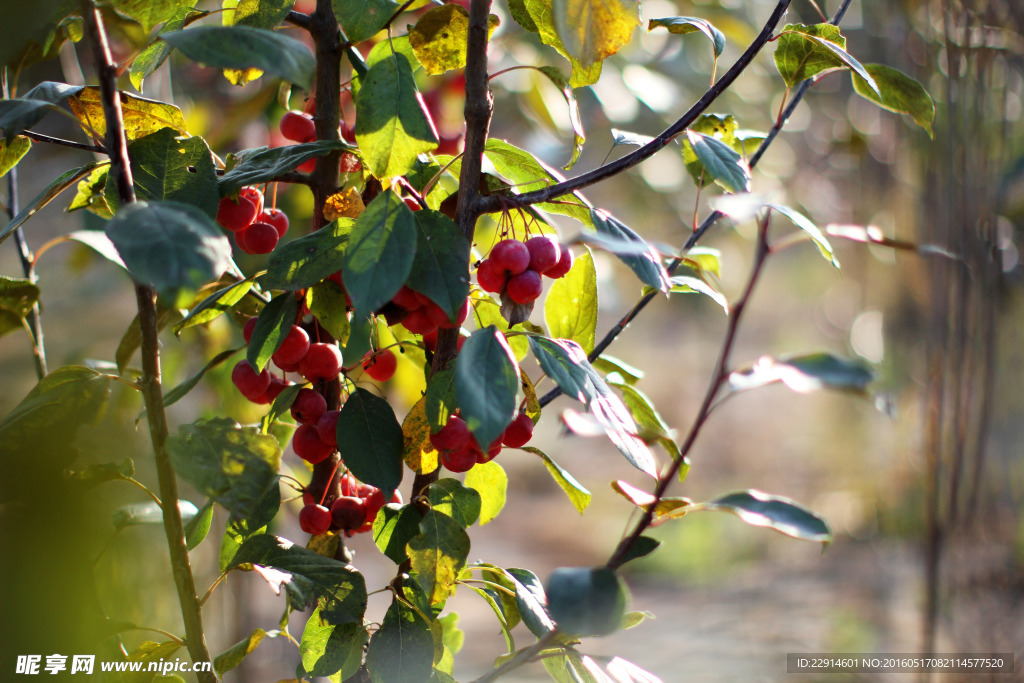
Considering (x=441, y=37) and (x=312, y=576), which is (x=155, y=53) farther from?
(x=312, y=576)

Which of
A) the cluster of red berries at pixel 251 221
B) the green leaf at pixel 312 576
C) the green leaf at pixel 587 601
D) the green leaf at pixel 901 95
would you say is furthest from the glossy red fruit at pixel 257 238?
the green leaf at pixel 901 95

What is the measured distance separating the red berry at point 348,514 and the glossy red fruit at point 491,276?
0.61ft

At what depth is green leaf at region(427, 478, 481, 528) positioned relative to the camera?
17.7 inches

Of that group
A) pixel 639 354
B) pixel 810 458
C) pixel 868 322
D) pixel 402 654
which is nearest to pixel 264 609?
pixel 402 654

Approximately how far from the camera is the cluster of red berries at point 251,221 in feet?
1.54

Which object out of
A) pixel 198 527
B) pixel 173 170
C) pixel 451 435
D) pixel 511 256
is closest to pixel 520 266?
pixel 511 256

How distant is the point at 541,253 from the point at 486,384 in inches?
4.6

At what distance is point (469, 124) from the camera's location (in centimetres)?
42

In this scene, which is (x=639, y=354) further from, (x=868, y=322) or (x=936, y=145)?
(x=936, y=145)

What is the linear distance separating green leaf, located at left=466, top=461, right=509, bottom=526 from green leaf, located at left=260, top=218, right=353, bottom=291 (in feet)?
0.69

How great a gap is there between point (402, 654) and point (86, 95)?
41cm

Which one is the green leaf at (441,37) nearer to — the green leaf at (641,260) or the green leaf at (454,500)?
the green leaf at (641,260)

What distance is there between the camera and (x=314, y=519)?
49 cm

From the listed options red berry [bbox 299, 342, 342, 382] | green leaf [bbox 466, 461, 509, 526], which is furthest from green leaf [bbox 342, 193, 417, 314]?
green leaf [bbox 466, 461, 509, 526]
